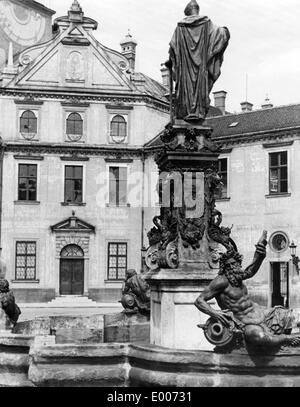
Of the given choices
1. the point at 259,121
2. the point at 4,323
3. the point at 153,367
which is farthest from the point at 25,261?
the point at 153,367

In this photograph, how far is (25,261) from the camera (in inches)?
1417

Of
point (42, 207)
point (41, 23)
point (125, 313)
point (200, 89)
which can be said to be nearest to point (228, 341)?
point (200, 89)

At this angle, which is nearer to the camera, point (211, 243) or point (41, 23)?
point (211, 243)

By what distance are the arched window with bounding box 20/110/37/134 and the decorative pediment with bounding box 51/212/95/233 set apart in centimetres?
507

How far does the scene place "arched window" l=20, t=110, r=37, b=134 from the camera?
37.1 metres

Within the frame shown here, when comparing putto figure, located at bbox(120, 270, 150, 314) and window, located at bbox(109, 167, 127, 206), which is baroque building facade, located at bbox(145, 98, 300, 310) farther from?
putto figure, located at bbox(120, 270, 150, 314)

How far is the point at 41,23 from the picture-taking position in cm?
4562

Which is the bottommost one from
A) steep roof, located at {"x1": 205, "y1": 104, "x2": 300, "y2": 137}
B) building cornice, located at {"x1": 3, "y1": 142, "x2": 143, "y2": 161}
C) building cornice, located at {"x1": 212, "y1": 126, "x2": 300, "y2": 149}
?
building cornice, located at {"x1": 3, "y1": 142, "x2": 143, "y2": 161}

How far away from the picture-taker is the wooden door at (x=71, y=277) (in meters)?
36.3

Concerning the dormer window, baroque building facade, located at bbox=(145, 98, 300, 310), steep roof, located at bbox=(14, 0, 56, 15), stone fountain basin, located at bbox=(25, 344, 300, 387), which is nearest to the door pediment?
the dormer window

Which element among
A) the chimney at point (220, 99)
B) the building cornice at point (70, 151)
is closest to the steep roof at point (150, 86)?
the building cornice at point (70, 151)

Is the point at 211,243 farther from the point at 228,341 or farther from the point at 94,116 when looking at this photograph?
the point at 94,116
